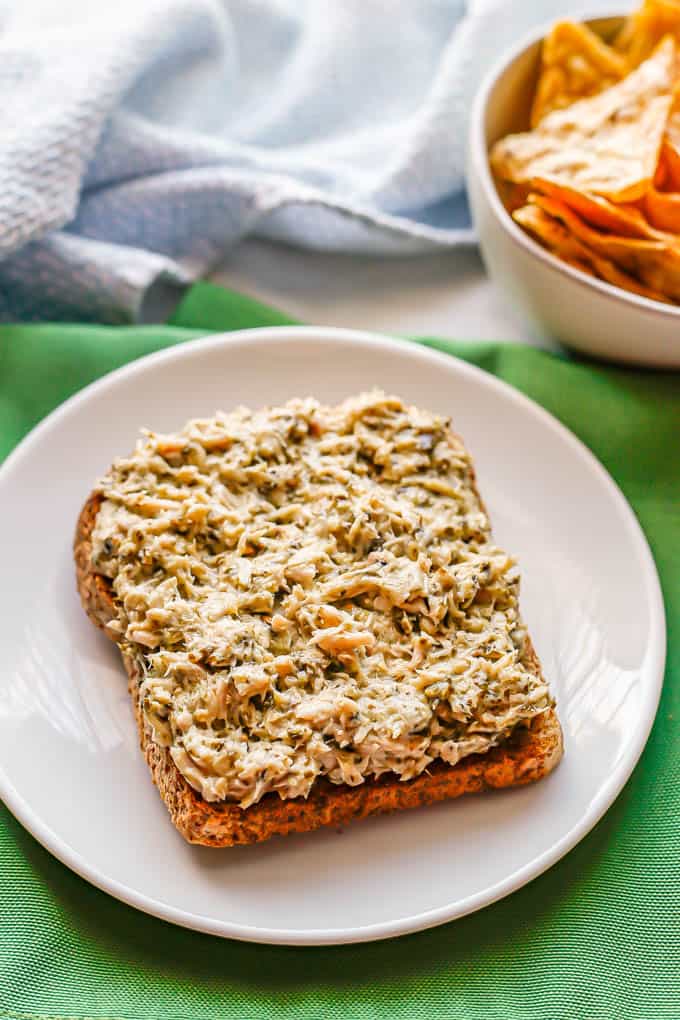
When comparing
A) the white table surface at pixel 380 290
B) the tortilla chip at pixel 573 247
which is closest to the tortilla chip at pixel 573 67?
the tortilla chip at pixel 573 247

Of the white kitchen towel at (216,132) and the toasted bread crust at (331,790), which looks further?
the white kitchen towel at (216,132)

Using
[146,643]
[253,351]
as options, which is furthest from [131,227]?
[146,643]

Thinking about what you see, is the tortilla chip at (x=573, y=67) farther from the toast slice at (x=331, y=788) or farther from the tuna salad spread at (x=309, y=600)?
the toast slice at (x=331, y=788)

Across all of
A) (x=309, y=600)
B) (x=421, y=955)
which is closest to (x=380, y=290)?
(x=309, y=600)

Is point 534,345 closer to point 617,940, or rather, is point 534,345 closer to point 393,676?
point 393,676

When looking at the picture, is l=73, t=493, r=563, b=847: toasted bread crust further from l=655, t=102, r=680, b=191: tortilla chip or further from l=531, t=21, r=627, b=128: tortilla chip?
l=531, t=21, r=627, b=128: tortilla chip

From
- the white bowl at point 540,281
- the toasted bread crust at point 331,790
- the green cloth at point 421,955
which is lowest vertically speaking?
the green cloth at point 421,955
